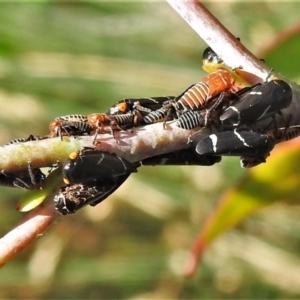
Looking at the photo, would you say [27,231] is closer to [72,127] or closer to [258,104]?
[72,127]

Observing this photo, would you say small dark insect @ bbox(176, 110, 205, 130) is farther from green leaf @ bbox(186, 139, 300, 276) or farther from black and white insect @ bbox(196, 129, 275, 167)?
green leaf @ bbox(186, 139, 300, 276)

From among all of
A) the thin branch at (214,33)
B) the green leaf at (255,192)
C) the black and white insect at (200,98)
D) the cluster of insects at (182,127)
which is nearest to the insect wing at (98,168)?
the cluster of insects at (182,127)

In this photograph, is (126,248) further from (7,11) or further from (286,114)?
(286,114)

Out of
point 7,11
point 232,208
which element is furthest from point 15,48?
point 232,208

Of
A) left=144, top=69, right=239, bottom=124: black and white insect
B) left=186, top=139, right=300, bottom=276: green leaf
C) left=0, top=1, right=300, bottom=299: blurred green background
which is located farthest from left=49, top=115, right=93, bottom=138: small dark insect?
left=0, top=1, right=300, bottom=299: blurred green background

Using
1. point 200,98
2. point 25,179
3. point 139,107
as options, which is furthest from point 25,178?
point 200,98
